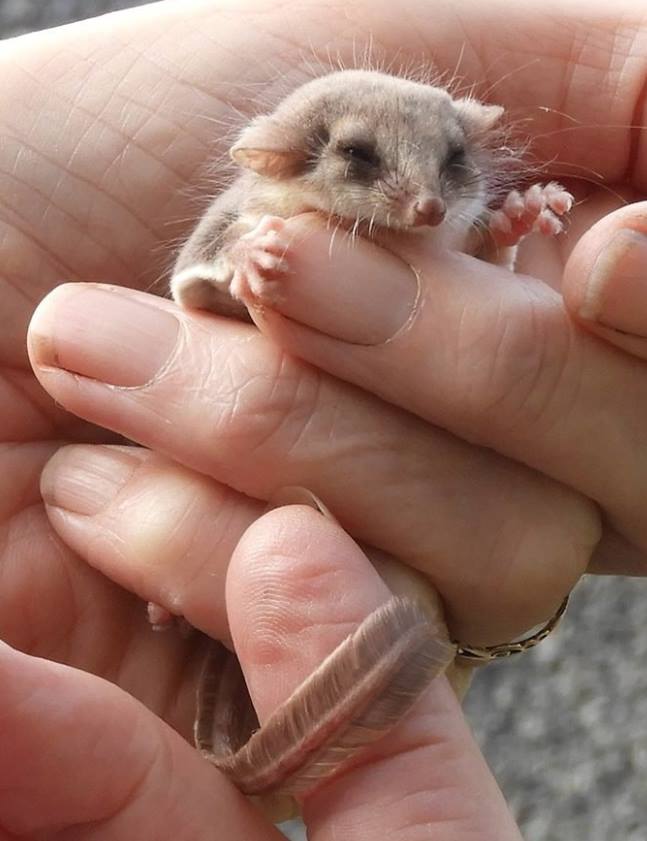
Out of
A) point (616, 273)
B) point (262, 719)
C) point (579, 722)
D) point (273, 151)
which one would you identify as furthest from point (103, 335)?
point (579, 722)

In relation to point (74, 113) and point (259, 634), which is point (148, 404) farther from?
Result: point (74, 113)

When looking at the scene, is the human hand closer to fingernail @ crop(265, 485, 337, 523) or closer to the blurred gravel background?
fingernail @ crop(265, 485, 337, 523)

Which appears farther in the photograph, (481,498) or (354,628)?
(481,498)

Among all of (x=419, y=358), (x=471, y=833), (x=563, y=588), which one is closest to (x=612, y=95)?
(x=419, y=358)

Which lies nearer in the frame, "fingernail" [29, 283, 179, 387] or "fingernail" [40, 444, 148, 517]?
"fingernail" [29, 283, 179, 387]

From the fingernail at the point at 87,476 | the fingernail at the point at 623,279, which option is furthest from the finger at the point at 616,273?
the fingernail at the point at 87,476

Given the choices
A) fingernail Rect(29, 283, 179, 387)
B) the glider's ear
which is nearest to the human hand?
fingernail Rect(29, 283, 179, 387)

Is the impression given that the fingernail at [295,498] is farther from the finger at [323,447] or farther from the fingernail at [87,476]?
the fingernail at [87,476]
